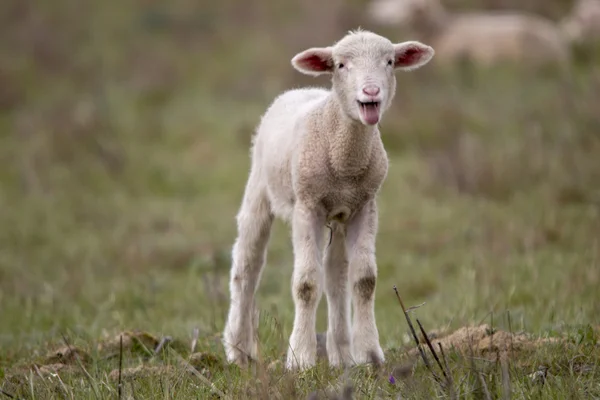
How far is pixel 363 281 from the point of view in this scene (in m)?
4.91

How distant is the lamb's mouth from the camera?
15.1ft

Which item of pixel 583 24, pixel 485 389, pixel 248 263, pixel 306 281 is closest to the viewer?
pixel 485 389

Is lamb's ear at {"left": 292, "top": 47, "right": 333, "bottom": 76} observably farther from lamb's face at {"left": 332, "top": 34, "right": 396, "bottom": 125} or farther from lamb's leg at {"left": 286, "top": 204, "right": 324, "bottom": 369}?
lamb's leg at {"left": 286, "top": 204, "right": 324, "bottom": 369}

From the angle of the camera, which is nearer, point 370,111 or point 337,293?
point 370,111

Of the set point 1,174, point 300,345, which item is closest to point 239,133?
point 1,174

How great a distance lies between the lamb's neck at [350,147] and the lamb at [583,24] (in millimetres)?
13970

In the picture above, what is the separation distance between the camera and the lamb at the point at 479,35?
17.0m

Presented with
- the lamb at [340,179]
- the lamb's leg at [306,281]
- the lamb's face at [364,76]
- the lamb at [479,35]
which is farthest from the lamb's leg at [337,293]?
the lamb at [479,35]

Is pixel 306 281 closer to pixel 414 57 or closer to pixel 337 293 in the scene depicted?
pixel 337 293

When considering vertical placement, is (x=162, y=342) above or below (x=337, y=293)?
below

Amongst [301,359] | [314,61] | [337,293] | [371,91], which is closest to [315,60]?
[314,61]

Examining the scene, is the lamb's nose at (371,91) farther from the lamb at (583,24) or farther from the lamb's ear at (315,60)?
the lamb at (583,24)

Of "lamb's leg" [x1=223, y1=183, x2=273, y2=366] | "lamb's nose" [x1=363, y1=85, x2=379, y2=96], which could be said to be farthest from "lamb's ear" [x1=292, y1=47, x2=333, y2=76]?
"lamb's leg" [x1=223, y1=183, x2=273, y2=366]

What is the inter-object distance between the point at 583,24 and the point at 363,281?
16.2 m
